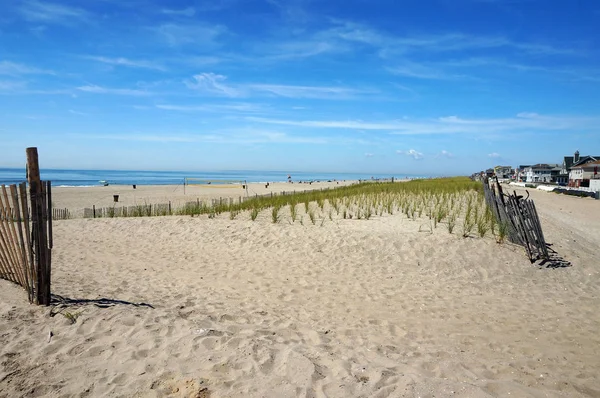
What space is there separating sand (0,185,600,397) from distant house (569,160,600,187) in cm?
4707

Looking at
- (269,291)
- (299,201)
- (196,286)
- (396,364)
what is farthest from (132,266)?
(299,201)

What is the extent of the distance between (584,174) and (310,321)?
57150 millimetres

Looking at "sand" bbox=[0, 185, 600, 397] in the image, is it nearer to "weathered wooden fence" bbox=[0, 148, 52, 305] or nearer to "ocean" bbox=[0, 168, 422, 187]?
"weathered wooden fence" bbox=[0, 148, 52, 305]

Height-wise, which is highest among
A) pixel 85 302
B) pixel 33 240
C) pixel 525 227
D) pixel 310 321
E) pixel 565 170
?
pixel 565 170

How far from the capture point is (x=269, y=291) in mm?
5699

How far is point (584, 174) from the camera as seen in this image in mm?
48250

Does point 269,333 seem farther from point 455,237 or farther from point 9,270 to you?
point 455,237

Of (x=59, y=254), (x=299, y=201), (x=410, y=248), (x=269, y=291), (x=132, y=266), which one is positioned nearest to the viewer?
(x=269, y=291)

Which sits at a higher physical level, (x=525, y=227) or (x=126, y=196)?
(x=525, y=227)

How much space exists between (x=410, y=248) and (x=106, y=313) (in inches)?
233

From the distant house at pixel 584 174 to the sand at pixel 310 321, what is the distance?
47074mm

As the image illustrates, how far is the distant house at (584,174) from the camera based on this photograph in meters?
45.1

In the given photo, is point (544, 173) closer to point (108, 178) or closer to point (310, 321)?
point (310, 321)

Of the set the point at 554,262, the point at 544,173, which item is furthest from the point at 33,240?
the point at 544,173
